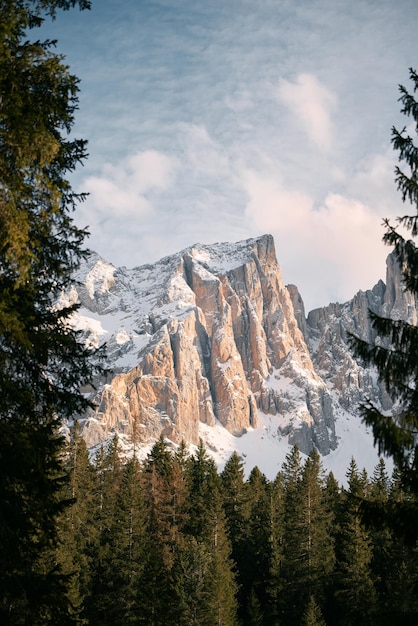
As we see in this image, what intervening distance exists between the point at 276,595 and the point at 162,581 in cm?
1138

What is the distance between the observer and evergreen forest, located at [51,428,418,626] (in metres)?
30.3

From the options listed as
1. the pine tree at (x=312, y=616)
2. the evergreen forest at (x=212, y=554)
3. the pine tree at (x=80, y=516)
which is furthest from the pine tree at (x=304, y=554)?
the pine tree at (x=80, y=516)

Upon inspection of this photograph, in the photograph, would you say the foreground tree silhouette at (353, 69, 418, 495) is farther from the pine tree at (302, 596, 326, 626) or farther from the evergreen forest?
the pine tree at (302, 596, 326, 626)

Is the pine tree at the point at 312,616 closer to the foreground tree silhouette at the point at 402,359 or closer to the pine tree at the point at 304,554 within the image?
the pine tree at the point at 304,554

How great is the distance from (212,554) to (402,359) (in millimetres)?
27100

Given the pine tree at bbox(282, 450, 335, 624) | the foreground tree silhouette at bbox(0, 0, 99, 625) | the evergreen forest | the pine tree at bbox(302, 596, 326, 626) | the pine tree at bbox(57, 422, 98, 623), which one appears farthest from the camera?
the pine tree at bbox(282, 450, 335, 624)

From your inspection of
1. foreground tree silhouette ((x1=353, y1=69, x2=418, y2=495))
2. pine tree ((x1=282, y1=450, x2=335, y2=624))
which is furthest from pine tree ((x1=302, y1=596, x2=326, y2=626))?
foreground tree silhouette ((x1=353, y1=69, x2=418, y2=495))

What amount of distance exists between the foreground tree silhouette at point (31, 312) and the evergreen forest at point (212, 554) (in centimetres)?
2062

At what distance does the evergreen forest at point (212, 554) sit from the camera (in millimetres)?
30297

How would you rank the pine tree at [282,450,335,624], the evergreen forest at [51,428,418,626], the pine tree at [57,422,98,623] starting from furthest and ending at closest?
the pine tree at [282,450,335,624] < the pine tree at [57,422,98,623] < the evergreen forest at [51,428,418,626]

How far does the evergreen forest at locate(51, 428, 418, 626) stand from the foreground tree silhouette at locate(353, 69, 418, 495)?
21407mm

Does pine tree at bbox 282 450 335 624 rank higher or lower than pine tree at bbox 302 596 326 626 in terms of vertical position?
higher

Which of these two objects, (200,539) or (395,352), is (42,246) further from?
Result: (200,539)

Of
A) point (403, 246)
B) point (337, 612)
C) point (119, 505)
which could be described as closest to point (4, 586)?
point (403, 246)
